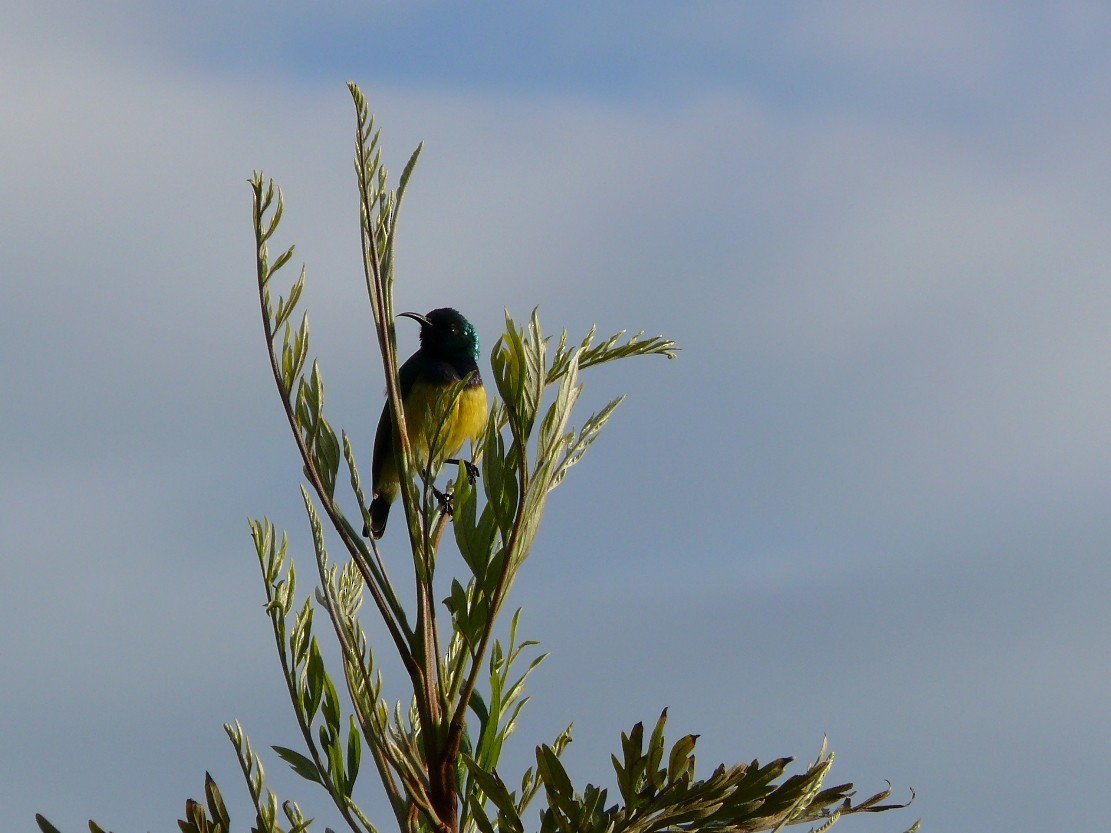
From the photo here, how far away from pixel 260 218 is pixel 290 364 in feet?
1.09

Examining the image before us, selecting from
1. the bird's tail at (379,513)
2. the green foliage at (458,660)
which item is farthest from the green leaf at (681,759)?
the bird's tail at (379,513)

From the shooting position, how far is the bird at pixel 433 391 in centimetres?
612

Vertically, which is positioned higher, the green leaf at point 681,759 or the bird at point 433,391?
the bird at point 433,391

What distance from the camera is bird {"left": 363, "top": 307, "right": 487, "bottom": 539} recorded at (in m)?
6.12

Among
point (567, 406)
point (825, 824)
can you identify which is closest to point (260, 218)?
point (567, 406)

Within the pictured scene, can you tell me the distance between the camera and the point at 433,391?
6363 millimetres

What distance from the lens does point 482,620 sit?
292 centimetres

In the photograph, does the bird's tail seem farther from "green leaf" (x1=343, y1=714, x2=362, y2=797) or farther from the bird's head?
"green leaf" (x1=343, y1=714, x2=362, y2=797)

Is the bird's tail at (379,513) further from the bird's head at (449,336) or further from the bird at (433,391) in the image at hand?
the bird's head at (449,336)

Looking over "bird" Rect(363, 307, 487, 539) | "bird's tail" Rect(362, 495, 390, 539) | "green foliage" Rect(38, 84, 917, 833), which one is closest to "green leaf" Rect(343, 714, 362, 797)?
"green foliage" Rect(38, 84, 917, 833)

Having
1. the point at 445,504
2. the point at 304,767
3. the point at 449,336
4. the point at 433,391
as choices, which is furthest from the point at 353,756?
the point at 449,336

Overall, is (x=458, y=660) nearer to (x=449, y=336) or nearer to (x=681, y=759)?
(x=681, y=759)

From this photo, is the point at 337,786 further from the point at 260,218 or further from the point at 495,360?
the point at 260,218

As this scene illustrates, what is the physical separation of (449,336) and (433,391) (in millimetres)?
534
